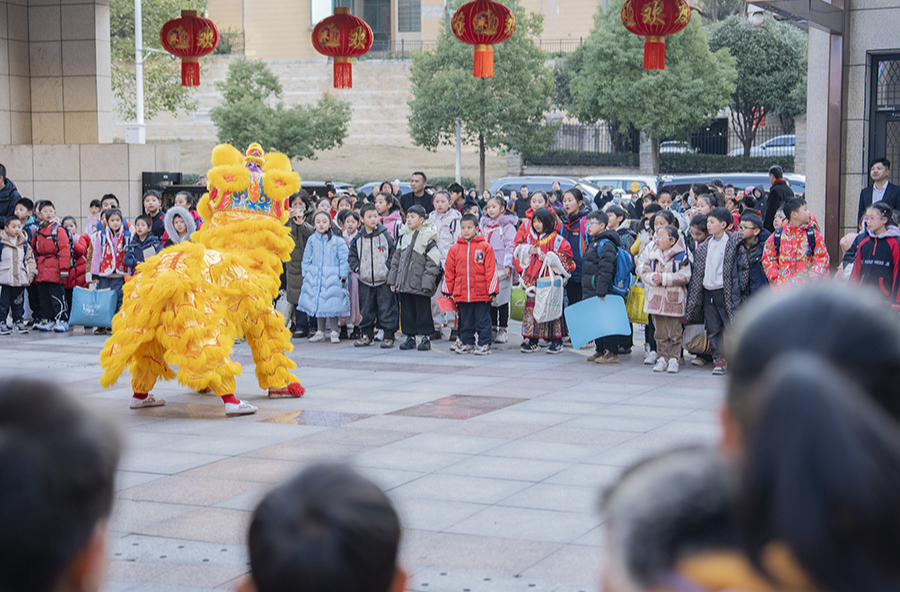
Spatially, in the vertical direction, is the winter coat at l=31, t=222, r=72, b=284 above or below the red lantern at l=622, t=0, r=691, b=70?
below

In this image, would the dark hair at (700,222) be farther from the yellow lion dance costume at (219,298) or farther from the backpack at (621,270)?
the yellow lion dance costume at (219,298)

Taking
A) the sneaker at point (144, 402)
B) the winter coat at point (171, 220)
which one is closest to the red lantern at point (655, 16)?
the winter coat at point (171, 220)

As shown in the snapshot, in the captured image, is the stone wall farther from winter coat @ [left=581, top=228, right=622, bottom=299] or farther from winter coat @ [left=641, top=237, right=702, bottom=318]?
winter coat @ [left=641, top=237, right=702, bottom=318]

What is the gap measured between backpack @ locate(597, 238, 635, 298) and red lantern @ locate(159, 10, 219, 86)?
679 cm

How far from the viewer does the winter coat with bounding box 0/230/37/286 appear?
12.3 m

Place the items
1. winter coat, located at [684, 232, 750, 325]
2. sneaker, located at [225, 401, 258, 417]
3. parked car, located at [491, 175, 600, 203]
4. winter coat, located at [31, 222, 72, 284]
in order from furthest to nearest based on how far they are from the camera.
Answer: parked car, located at [491, 175, 600, 203] < winter coat, located at [31, 222, 72, 284] < winter coat, located at [684, 232, 750, 325] < sneaker, located at [225, 401, 258, 417]

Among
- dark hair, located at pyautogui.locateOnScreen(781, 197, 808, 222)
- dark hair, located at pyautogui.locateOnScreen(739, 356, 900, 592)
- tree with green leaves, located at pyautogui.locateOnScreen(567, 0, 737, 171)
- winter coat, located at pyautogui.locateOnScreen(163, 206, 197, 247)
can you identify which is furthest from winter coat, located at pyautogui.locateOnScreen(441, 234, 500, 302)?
tree with green leaves, located at pyautogui.locateOnScreen(567, 0, 737, 171)

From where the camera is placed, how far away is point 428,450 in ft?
21.7

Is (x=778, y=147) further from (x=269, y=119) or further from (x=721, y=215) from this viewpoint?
(x=721, y=215)

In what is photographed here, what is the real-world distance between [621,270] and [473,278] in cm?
154

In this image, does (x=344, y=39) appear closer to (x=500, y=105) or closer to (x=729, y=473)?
(x=729, y=473)

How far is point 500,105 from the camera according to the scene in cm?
3494

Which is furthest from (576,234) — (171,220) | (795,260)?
(171,220)

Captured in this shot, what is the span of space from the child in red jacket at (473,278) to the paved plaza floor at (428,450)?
1.35 ft
